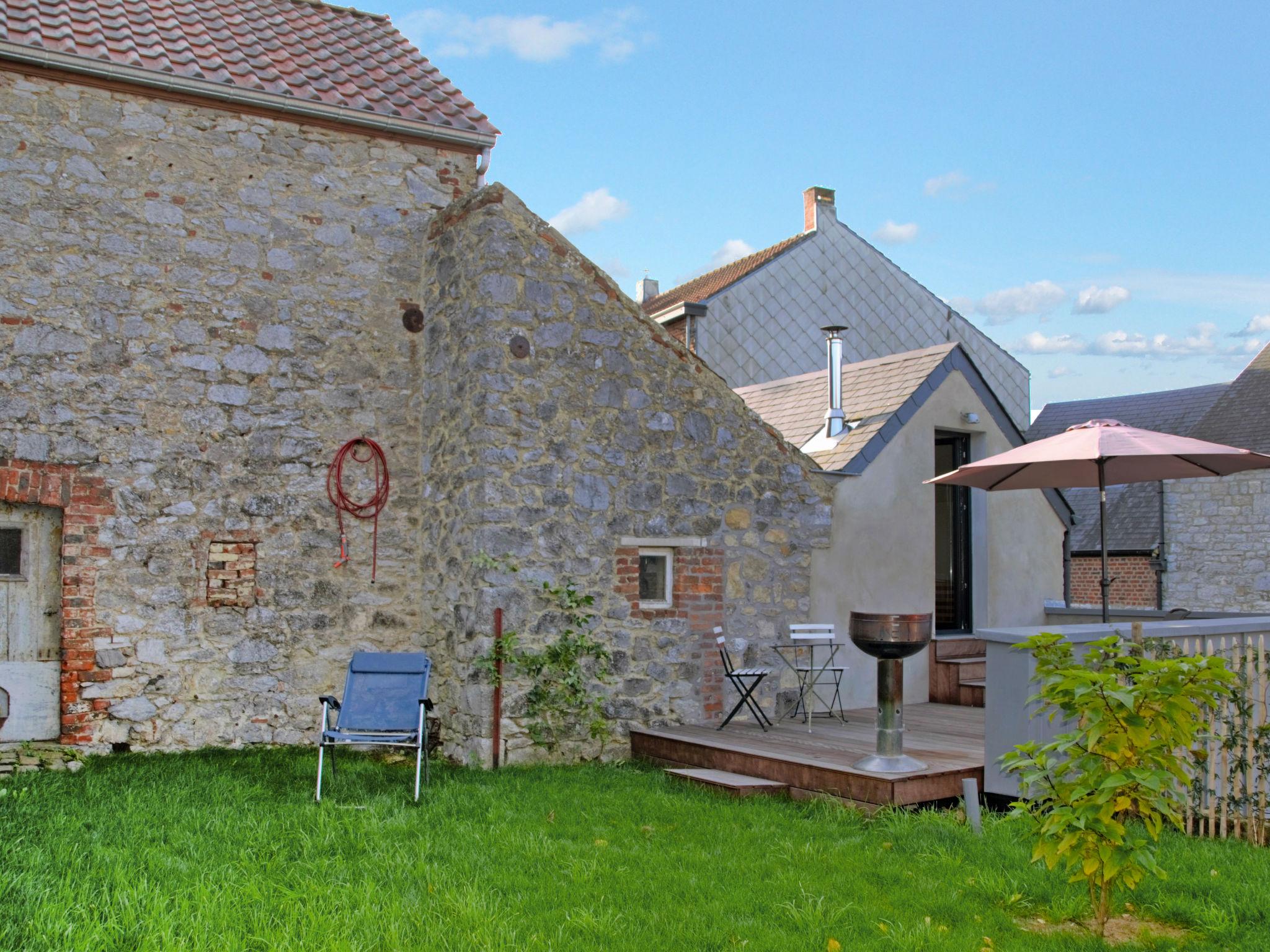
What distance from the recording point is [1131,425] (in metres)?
20.4

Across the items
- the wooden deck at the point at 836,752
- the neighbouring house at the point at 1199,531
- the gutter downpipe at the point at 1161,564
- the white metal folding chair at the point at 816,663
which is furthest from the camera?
the gutter downpipe at the point at 1161,564

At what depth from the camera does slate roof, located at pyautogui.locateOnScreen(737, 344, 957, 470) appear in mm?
10227

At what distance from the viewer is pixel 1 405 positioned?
25.8ft

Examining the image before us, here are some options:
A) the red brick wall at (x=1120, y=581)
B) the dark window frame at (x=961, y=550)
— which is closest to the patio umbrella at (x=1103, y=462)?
the dark window frame at (x=961, y=550)

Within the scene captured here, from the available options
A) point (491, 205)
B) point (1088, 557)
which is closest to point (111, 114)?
point (491, 205)

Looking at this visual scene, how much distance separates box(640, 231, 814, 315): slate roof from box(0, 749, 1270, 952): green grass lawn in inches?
481

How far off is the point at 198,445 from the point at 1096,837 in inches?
264

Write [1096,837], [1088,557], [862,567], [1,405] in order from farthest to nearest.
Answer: [1088,557]
[862,567]
[1,405]
[1096,837]

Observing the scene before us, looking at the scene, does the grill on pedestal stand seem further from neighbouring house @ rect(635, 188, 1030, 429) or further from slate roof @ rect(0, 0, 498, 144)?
neighbouring house @ rect(635, 188, 1030, 429)

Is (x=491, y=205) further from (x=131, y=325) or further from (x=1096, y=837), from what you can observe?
(x=1096, y=837)

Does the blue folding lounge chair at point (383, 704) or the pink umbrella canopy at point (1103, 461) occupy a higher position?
the pink umbrella canopy at point (1103, 461)

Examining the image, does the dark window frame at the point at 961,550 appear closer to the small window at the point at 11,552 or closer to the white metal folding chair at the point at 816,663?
the white metal folding chair at the point at 816,663

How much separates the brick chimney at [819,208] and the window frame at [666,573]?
1189cm

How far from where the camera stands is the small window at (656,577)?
8.89m
